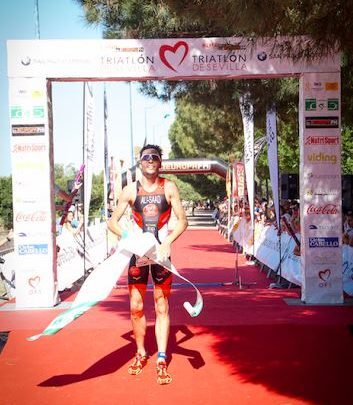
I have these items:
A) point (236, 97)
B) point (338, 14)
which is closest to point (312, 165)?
point (338, 14)

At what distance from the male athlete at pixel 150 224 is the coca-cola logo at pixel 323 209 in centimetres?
328

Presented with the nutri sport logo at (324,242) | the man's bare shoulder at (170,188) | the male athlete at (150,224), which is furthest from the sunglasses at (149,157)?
the nutri sport logo at (324,242)

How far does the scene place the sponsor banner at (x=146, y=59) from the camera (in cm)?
746

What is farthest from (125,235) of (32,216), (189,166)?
(189,166)

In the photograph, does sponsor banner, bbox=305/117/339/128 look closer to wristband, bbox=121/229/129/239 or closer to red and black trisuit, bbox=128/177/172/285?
red and black trisuit, bbox=128/177/172/285

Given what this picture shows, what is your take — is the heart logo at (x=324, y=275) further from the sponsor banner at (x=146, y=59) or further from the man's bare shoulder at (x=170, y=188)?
the man's bare shoulder at (x=170, y=188)

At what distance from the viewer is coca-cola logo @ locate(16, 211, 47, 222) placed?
25.0 ft

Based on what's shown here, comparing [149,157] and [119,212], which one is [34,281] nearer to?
[119,212]

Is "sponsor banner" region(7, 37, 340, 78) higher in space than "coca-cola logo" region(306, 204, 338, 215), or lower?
higher

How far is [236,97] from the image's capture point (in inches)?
404

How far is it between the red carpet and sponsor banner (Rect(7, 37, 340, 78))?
3305mm

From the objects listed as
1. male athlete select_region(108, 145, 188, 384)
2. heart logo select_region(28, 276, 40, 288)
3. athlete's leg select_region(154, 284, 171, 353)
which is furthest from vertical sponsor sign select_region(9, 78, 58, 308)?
athlete's leg select_region(154, 284, 171, 353)

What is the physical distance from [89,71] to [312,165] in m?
3.42

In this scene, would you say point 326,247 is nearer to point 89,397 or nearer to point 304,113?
point 304,113
